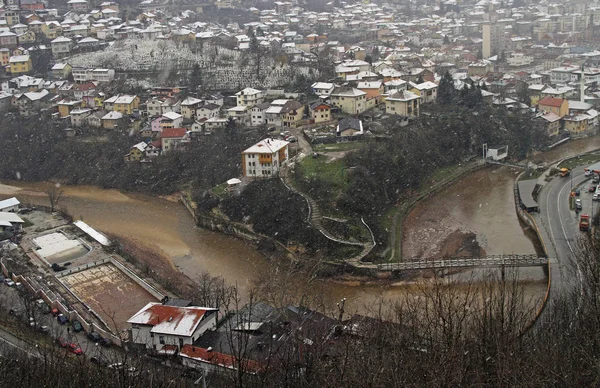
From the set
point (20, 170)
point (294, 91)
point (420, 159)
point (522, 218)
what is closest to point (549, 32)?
point (294, 91)

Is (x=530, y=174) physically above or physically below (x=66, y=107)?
below

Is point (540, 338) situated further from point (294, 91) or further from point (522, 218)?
point (294, 91)

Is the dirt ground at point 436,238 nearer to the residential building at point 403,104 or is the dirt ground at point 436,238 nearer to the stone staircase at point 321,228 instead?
the stone staircase at point 321,228

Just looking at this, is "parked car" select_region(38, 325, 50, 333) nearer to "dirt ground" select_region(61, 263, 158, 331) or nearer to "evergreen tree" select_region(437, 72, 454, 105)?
"dirt ground" select_region(61, 263, 158, 331)

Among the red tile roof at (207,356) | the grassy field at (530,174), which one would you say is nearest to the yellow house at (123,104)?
the grassy field at (530,174)

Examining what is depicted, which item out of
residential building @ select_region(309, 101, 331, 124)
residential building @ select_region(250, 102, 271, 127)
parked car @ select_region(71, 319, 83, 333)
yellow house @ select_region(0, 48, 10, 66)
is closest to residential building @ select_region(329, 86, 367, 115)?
residential building @ select_region(309, 101, 331, 124)

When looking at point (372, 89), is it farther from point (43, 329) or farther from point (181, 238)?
point (43, 329)

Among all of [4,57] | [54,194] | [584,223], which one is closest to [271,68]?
[54,194]
